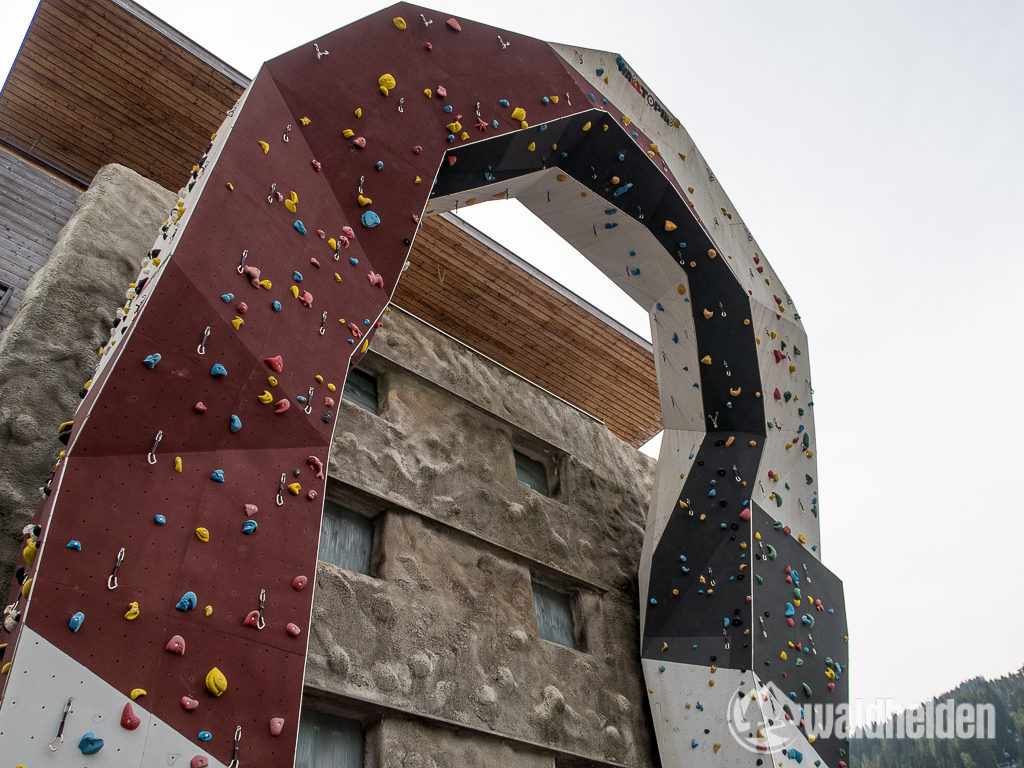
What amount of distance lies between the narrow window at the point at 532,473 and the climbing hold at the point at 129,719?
5560 mm

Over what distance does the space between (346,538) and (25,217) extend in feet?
12.8

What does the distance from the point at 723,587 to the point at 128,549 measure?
5297 mm

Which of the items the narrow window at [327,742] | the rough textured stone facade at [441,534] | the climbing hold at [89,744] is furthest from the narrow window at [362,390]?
the climbing hold at [89,744]

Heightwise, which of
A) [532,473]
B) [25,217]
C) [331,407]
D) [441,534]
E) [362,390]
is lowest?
[441,534]

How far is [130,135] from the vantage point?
27.6 ft

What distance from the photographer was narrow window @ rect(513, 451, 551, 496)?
8945mm

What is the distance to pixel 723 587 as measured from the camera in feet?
24.7

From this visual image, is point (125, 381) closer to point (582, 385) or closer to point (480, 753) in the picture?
point (480, 753)

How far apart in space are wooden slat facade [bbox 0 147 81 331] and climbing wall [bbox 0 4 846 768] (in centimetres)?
241

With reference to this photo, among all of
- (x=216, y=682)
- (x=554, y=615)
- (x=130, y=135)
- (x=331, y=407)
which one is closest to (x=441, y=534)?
(x=554, y=615)

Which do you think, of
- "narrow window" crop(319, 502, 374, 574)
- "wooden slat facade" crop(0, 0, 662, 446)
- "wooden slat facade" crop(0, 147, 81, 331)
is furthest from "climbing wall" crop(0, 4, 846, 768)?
"wooden slat facade" crop(0, 147, 81, 331)

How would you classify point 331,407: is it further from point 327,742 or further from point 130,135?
point 130,135

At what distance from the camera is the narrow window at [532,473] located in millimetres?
8945

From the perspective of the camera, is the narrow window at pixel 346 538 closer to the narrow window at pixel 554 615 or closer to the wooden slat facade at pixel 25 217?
the narrow window at pixel 554 615
